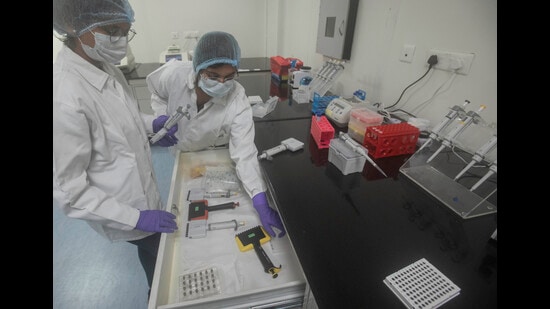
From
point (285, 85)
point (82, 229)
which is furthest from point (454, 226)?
point (82, 229)

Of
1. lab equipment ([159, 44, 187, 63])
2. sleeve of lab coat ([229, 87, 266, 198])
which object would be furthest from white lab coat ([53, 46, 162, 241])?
lab equipment ([159, 44, 187, 63])

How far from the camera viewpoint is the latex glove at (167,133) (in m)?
1.27

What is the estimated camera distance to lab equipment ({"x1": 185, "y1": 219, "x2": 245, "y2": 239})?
94 centimetres

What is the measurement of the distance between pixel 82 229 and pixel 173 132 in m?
1.13

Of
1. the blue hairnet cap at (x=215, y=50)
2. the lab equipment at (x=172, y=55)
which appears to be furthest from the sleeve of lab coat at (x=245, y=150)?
the lab equipment at (x=172, y=55)

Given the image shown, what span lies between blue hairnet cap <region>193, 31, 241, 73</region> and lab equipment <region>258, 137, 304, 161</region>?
16.2 inches

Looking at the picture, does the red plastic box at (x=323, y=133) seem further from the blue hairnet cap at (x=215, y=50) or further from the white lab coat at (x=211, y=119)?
the blue hairnet cap at (x=215, y=50)

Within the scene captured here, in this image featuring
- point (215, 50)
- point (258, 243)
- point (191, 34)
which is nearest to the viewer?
point (258, 243)

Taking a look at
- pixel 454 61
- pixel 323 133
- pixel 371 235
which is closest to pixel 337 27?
pixel 454 61

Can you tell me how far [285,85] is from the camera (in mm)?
2316

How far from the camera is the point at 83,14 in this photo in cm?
74

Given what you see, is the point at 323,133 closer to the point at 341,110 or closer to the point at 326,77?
the point at 341,110

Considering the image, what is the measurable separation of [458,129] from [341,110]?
604 mm
